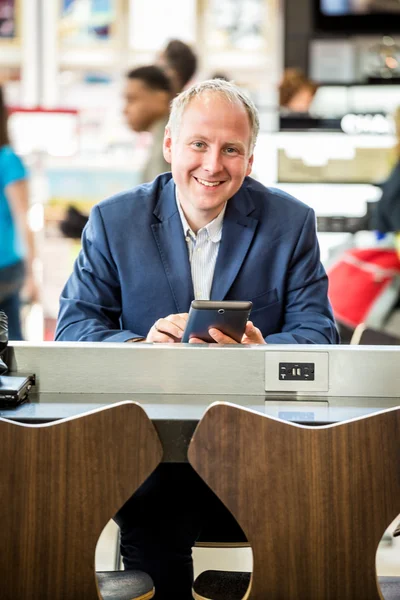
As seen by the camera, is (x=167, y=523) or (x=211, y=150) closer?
(x=167, y=523)

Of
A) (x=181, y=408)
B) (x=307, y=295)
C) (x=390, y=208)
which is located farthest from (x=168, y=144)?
(x=390, y=208)

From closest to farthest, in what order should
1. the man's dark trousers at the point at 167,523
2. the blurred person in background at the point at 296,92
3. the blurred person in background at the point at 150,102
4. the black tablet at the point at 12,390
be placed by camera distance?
the black tablet at the point at 12,390, the man's dark trousers at the point at 167,523, the blurred person in background at the point at 150,102, the blurred person in background at the point at 296,92

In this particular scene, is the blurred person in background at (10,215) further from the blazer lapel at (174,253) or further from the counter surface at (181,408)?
the counter surface at (181,408)

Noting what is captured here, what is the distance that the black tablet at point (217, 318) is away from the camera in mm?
2234

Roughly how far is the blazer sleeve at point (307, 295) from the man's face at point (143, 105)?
2.23m

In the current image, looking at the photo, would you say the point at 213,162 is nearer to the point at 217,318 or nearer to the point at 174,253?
the point at 174,253

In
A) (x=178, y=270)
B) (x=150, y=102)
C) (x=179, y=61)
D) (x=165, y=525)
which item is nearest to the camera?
(x=165, y=525)

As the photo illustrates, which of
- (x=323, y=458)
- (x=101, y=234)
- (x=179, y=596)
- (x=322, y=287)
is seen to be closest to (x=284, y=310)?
(x=322, y=287)

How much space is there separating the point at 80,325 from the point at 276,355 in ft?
2.26

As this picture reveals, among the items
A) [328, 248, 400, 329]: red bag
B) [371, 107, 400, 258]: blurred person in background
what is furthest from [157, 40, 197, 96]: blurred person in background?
[328, 248, 400, 329]: red bag

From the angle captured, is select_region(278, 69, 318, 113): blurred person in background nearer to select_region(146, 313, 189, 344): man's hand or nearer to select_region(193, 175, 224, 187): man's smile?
select_region(193, 175, 224, 187): man's smile

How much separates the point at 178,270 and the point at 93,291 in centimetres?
24

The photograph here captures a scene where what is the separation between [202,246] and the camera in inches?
112

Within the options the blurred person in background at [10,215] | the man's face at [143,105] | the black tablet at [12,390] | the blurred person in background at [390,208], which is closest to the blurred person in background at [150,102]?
the man's face at [143,105]
